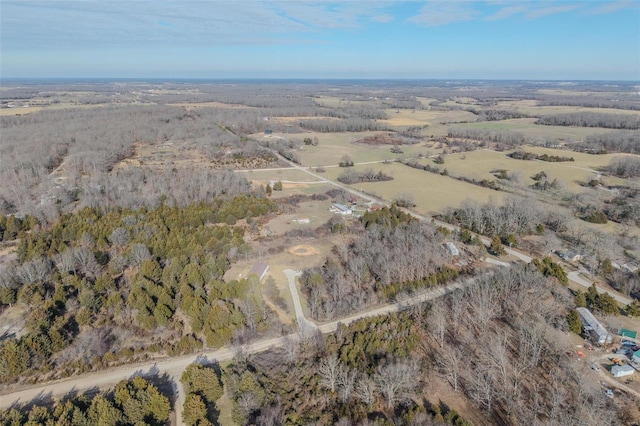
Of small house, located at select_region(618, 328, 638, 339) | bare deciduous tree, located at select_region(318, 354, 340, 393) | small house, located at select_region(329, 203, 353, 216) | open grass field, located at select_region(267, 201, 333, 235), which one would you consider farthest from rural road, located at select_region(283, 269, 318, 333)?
small house, located at select_region(618, 328, 638, 339)

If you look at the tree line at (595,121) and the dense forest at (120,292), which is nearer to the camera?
the dense forest at (120,292)

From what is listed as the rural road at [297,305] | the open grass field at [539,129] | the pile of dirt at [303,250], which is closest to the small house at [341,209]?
the pile of dirt at [303,250]

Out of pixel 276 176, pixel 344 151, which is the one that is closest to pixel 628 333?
pixel 276 176

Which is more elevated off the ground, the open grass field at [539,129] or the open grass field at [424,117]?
the open grass field at [424,117]

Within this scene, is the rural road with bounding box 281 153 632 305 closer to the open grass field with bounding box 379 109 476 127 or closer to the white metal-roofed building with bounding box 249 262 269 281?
the white metal-roofed building with bounding box 249 262 269 281

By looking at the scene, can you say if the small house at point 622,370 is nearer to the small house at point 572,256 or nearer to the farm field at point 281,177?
the small house at point 572,256


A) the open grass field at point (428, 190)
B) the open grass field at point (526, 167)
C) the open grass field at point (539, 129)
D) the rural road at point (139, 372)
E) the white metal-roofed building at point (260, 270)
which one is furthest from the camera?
the open grass field at point (539, 129)

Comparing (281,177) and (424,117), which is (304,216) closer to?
(281,177)

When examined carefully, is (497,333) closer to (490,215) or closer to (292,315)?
(292,315)
